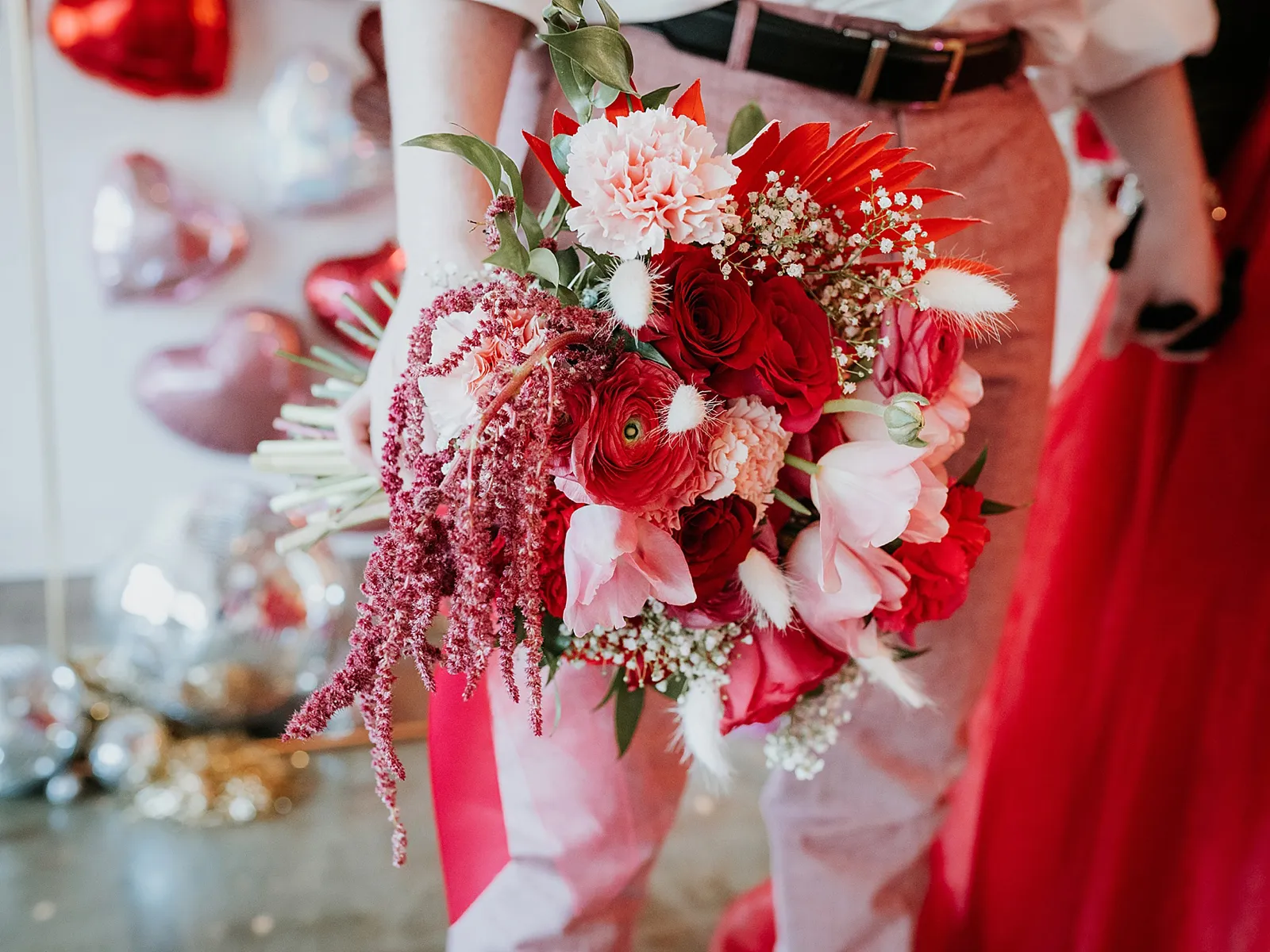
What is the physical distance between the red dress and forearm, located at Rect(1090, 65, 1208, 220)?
11 cm

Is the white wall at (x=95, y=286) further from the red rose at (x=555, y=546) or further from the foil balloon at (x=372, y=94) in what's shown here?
the red rose at (x=555, y=546)

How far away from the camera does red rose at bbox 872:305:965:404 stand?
21.4 inches

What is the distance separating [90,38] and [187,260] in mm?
437

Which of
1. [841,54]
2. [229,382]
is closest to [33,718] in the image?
[229,382]

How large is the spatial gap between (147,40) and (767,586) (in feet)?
6.17

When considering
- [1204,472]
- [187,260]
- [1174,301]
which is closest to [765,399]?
[1174,301]

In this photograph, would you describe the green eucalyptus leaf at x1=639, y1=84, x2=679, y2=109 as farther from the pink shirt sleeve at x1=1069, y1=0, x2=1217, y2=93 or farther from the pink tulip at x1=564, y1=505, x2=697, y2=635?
the pink shirt sleeve at x1=1069, y1=0, x2=1217, y2=93

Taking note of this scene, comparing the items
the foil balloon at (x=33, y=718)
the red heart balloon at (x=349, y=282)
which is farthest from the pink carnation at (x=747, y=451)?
the red heart balloon at (x=349, y=282)

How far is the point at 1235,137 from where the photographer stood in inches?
39.2

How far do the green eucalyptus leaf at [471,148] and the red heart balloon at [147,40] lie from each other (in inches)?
65.7

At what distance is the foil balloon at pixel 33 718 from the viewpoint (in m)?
1.38

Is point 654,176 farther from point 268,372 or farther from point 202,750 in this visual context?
point 268,372

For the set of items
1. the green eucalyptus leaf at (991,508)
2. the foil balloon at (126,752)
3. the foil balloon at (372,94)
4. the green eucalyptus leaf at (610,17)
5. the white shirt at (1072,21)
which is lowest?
the foil balloon at (126,752)

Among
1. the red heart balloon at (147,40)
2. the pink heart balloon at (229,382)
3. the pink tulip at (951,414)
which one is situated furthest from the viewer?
the pink heart balloon at (229,382)
